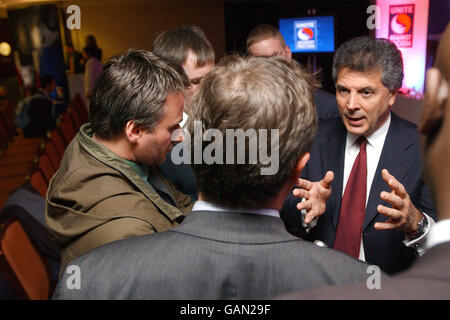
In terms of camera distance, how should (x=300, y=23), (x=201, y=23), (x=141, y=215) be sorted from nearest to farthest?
(x=141, y=215), (x=300, y=23), (x=201, y=23)

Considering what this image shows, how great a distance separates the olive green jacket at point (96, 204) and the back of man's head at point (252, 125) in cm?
35

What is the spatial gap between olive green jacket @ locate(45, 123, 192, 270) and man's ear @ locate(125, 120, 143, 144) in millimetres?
85

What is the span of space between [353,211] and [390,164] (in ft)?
0.85

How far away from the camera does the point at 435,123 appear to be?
522mm

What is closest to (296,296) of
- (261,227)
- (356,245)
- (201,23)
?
(261,227)

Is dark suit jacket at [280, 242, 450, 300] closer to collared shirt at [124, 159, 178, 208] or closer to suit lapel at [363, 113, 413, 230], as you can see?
collared shirt at [124, 159, 178, 208]

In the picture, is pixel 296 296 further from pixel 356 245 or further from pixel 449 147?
pixel 356 245

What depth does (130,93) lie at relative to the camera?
4.33 feet

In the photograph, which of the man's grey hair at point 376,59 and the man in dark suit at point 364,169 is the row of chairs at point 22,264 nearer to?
the man in dark suit at point 364,169

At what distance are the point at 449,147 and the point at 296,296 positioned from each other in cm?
27

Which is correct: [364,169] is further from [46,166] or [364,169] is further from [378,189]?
[46,166]

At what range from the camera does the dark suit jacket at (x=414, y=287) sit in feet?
1.42

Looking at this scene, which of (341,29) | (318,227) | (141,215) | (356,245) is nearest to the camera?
(141,215)
